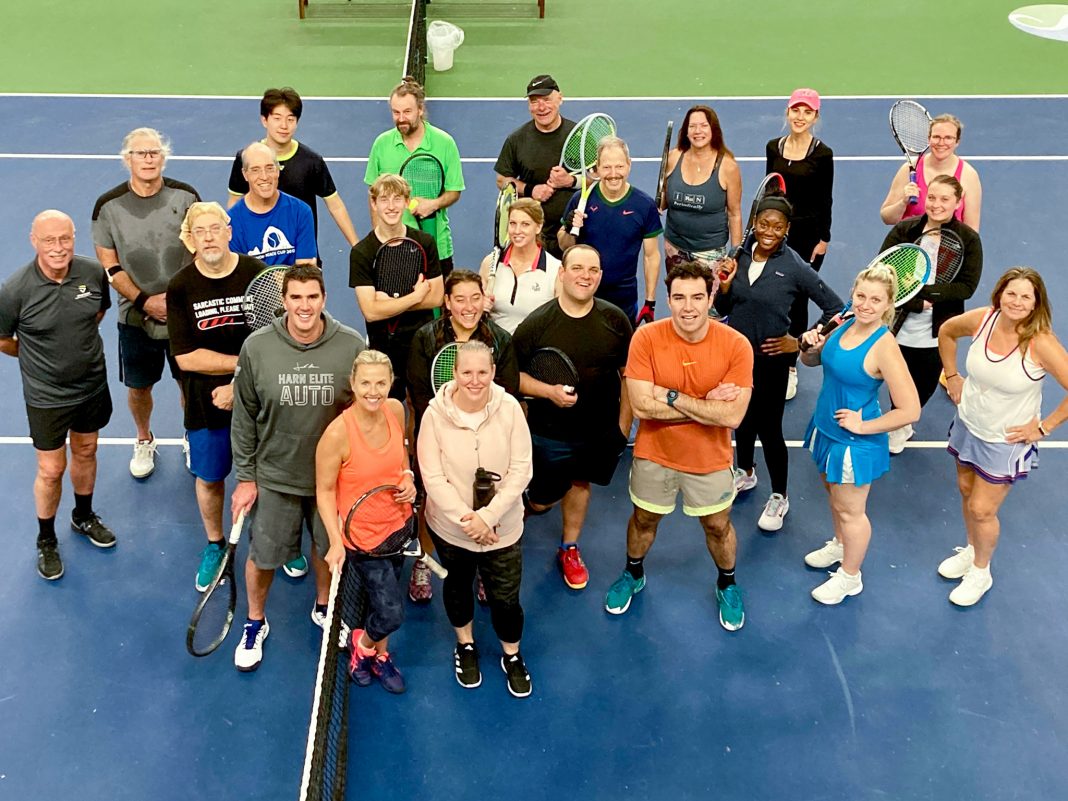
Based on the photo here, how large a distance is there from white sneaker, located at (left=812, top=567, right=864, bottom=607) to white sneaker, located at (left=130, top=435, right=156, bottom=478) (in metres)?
4.34

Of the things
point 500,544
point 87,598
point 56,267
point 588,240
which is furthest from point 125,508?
point 588,240

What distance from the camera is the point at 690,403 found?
5547 mm

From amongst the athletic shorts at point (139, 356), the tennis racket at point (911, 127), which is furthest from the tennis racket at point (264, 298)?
the tennis racket at point (911, 127)

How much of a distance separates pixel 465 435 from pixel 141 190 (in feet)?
9.13

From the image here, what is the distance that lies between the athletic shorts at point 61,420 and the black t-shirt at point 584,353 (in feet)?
8.26

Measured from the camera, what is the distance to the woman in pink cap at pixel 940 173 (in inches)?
281

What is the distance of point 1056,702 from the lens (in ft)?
18.4

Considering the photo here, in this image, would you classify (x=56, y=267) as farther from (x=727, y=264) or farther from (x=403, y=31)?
(x=403, y=31)

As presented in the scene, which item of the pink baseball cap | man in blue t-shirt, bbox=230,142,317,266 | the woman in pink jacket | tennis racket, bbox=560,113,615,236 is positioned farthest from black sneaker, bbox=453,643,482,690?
the pink baseball cap

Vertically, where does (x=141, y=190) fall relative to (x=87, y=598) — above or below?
above

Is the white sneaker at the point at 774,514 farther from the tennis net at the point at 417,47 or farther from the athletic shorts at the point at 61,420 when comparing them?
the tennis net at the point at 417,47

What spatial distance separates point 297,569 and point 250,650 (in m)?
0.72

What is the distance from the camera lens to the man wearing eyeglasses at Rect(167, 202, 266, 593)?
5.65 meters

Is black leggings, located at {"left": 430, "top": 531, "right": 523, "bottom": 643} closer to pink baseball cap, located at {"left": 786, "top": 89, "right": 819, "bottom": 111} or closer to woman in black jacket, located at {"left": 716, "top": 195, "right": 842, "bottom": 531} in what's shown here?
woman in black jacket, located at {"left": 716, "top": 195, "right": 842, "bottom": 531}
